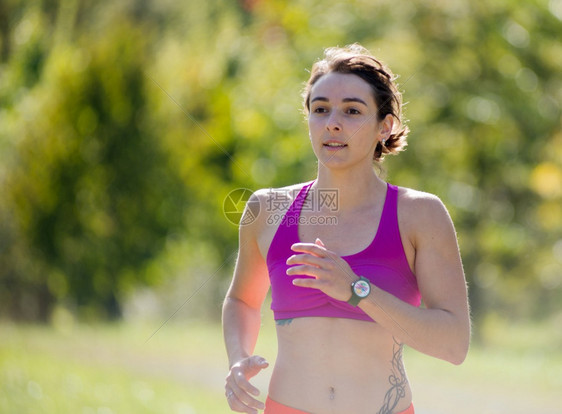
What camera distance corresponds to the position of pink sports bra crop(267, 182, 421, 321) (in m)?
2.37

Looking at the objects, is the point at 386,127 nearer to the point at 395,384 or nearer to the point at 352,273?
the point at 352,273

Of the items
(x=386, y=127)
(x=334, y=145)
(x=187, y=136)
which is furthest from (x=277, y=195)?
(x=187, y=136)

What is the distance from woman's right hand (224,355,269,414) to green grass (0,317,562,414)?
3753 millimetres

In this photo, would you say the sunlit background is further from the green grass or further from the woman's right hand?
the woman's right hand

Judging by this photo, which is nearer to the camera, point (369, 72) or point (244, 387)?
point (244, 387)

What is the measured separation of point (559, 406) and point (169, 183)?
38.3 feet

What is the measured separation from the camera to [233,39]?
19.5 meters

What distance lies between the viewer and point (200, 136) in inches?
737

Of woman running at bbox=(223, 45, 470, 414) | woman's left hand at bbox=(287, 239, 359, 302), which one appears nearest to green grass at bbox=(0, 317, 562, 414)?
woman running at bbox=(223, 45, 470, 414)

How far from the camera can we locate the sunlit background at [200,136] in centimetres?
1541

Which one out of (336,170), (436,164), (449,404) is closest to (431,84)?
(436,164)

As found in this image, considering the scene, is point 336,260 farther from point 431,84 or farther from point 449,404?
point 431,84

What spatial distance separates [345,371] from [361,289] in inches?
14.2
